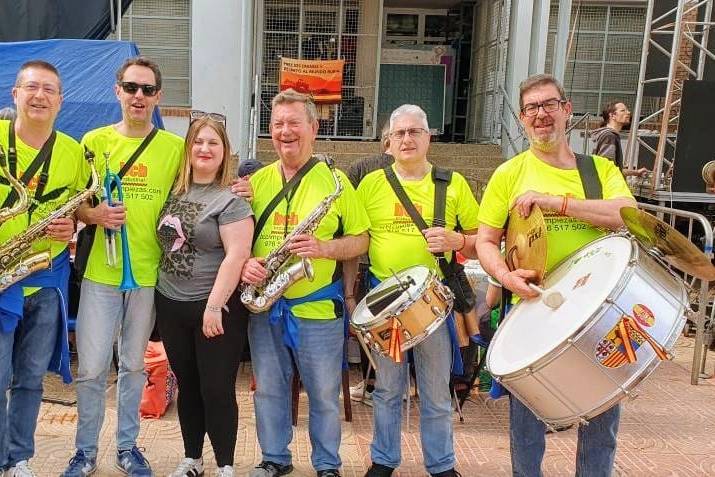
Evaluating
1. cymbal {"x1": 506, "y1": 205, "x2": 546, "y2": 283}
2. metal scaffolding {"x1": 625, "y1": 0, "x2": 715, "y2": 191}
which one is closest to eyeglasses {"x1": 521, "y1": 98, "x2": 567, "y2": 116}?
cymbal {"x1": 506, "y1": 205, "x2": 546, "y2": 283}

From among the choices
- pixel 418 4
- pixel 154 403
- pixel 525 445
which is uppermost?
pixel 418 4

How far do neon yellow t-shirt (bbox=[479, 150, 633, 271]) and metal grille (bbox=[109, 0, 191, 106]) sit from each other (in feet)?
32.4

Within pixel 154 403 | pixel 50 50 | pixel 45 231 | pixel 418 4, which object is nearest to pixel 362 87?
pixel 418 4

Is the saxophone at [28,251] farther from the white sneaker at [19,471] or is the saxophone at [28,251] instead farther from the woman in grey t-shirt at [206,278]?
the white sneaker at [19,471]

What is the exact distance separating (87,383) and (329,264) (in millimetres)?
1405

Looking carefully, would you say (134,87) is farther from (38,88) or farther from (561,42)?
(561,42)

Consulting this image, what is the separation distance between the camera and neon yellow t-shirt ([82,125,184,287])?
10.7 ft

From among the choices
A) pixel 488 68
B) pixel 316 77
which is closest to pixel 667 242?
pixel 316 77

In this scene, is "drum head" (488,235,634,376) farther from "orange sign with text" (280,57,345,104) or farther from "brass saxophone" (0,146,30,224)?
"orange sign with text" (280,57,345,104)

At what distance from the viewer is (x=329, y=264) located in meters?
3.33

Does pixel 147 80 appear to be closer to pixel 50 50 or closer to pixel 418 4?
pixel 50 50

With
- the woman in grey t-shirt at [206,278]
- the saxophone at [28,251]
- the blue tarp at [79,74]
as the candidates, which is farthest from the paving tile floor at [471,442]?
the blue tarp at [79,74]

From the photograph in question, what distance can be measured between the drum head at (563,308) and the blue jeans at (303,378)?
939mm

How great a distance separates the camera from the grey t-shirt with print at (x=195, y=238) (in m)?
3.13
